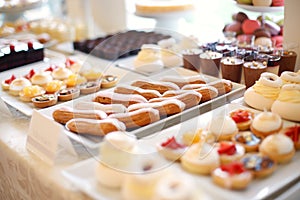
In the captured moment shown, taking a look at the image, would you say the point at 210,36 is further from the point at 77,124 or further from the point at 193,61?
the point at 77,124

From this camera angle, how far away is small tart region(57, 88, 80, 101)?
1.40m

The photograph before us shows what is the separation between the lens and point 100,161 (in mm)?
935

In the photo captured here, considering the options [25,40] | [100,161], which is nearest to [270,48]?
[100,161]

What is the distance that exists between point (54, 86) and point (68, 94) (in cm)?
9

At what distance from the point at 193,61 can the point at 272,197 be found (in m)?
0.75

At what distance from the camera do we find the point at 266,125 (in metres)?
1.02

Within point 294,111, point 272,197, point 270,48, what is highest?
point 270,48

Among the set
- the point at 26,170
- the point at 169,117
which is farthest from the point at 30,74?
the point at 169,117

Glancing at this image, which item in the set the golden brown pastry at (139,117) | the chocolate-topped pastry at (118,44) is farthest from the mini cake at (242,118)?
the chocolate-topped pastry at (118,44)

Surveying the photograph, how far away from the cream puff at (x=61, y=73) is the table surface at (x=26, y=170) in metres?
0.22

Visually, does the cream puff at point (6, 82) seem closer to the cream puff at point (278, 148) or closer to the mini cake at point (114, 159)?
the mini cake at point (114, 159)

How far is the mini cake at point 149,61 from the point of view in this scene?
1.58m

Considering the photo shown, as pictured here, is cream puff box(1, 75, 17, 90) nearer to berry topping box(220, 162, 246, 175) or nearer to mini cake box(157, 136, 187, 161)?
mini cake box(157, 136, 187, 161)

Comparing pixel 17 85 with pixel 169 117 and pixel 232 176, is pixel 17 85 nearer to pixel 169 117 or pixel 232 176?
pixel 169 117
